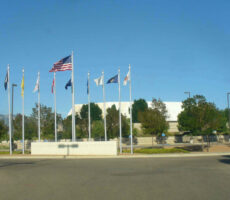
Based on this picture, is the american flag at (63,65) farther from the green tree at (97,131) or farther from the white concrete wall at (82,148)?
the green tree at (97,131)

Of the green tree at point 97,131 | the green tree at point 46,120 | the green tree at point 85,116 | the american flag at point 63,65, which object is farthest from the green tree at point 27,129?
the american flag at point 63,65

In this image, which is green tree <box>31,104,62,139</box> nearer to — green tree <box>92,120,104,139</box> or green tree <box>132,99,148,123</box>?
green tree <box>92,120,104,139</box>

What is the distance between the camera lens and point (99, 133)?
208 ft

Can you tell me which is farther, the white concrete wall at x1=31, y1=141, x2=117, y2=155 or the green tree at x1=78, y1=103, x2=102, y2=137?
the green tree at x1=78, y1=103, x2=102, y2=137

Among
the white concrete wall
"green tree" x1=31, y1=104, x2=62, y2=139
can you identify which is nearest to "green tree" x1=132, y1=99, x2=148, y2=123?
"green tree" x1=31, y1=104, x2=62, y2=139

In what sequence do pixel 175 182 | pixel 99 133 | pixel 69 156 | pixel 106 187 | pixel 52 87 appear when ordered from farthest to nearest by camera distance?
1. pixel 99 133
2. pixel 52 87
3. pixel 69 156
4. pixel 175 182
5. pixel 106 187

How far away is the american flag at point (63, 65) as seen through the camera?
88.4 feet

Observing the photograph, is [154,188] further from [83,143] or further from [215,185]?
[83,143]

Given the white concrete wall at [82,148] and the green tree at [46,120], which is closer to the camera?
the white concrete wall at [82,148]

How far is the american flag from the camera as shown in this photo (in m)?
26.9

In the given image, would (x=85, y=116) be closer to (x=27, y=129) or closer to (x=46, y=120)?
(x=27, y=129)

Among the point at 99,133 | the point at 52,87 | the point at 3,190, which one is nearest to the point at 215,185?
the point at 3,190

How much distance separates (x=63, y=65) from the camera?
27156mm

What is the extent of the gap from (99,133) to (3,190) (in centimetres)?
5377
